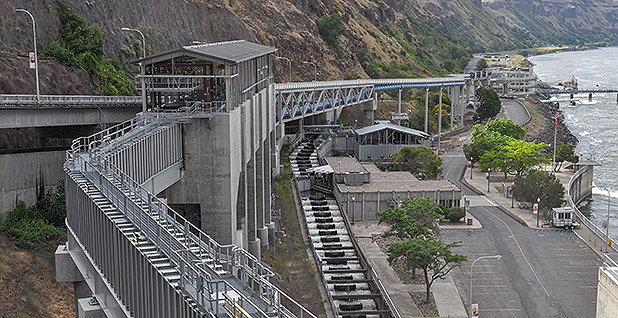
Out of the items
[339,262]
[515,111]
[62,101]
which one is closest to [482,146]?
[339,262]

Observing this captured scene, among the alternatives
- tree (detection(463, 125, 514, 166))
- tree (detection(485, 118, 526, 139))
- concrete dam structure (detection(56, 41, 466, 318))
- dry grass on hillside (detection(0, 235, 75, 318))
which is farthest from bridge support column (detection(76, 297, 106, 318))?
tree (detection(485, 118, 526, 139))

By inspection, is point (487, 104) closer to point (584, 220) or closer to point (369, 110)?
point (369, 110)

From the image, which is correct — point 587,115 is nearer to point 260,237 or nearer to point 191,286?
point 260,237

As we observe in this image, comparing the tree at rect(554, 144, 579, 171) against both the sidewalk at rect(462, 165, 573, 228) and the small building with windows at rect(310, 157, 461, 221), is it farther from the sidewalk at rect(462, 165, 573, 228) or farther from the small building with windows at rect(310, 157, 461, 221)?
the small building with windows at rect(310, 157, 461, 221)

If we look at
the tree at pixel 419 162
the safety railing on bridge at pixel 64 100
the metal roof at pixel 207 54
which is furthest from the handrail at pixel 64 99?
the tree at pixel 419 162

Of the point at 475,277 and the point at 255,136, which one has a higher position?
the point at 255,136

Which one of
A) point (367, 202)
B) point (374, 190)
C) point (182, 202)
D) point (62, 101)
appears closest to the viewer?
point (182, 202)

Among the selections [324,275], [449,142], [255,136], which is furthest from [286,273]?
[449,142]
